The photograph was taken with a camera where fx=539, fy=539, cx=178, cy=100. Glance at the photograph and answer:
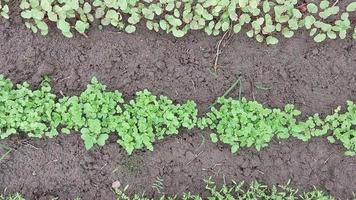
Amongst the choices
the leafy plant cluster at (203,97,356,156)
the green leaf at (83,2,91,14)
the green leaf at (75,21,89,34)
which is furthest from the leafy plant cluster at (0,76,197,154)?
the green leaf at (83,2,91,14)

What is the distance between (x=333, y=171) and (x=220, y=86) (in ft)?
2.75

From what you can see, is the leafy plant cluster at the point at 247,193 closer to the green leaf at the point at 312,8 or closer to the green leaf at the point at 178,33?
the green leaf at the point at 178,33

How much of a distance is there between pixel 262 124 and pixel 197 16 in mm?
735

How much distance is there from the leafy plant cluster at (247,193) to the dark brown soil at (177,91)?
4 cm

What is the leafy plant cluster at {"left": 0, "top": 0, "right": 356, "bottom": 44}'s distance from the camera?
3119 mm

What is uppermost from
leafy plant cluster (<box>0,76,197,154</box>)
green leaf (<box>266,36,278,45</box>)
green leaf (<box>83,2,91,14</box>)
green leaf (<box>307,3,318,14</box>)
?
green leaf (<box>307,3,318,14</box>)

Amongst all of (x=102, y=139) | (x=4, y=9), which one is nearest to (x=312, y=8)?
(x=102, y=139)

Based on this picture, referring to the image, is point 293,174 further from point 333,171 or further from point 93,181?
point 93,181

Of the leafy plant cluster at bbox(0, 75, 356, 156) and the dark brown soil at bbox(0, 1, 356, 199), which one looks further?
the dark brown soil at bbox(0, 1, 356, 199)

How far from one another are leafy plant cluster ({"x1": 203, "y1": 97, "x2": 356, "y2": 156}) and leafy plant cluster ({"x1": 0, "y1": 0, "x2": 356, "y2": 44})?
1.40 feet

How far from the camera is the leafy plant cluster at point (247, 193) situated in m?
3.13

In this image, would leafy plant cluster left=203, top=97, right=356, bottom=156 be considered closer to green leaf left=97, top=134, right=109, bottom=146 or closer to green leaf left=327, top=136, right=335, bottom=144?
green leaf left=327, top=136, right=335, bottom=144

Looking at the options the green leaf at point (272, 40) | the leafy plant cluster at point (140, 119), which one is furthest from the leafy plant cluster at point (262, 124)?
the green leaf at point (272, 40)

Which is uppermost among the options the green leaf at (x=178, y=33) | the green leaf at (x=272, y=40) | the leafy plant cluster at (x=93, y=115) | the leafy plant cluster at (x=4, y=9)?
the green leaf at (x=272, y=40)
